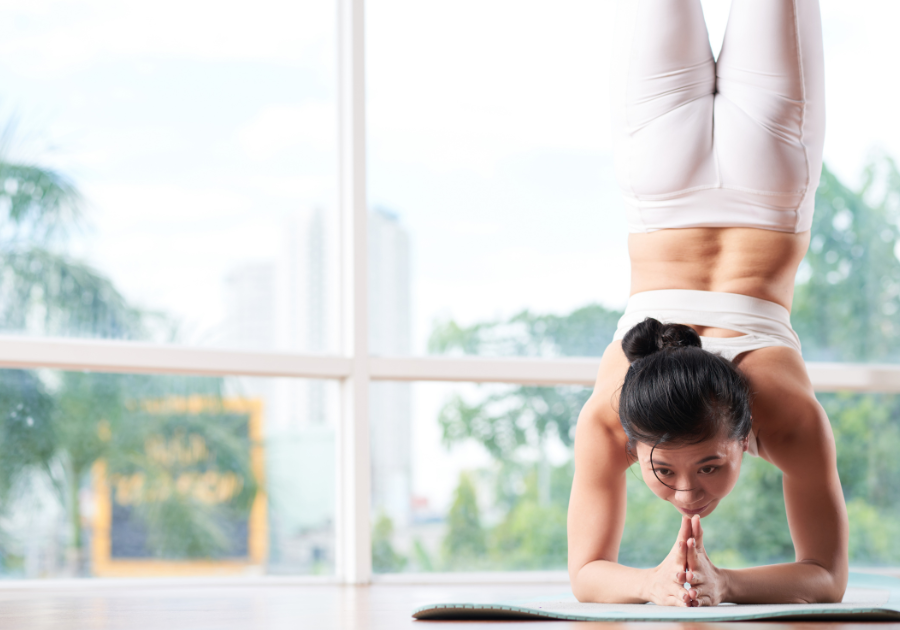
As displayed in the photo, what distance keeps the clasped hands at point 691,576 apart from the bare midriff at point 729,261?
1.83 ft

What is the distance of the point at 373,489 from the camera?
8.76ft

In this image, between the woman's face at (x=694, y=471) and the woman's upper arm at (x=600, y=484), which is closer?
the woman's face at (x=694, y=471)

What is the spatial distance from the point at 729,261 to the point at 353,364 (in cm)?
122

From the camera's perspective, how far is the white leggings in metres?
1.71

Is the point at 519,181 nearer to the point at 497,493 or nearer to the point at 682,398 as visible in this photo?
the point at 497,493

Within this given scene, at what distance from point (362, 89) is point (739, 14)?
1224mm

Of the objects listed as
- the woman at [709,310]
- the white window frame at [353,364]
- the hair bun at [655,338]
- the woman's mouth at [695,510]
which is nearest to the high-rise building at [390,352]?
the white window frame at [353,364]

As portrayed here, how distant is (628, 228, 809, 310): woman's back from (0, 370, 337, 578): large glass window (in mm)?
1229

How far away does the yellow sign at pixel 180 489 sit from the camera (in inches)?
94.3

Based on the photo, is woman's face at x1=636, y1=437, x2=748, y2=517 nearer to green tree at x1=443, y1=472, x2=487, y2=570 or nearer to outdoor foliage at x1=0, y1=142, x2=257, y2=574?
green tree at x1=443, y1=472, x2=487, y2=570

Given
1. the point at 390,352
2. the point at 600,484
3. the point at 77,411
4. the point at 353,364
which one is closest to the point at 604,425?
the point at 600,484

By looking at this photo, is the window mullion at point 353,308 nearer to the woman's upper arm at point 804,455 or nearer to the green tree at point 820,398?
the green tree at point 820,398

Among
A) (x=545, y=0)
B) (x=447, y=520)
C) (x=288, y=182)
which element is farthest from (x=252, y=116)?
(x=447, y=520)

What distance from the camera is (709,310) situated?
164 cm
